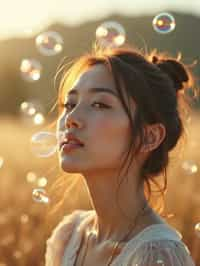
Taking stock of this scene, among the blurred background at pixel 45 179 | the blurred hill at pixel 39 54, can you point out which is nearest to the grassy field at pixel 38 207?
the blurred background at pixel 45 179

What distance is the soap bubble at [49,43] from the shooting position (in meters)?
4.29

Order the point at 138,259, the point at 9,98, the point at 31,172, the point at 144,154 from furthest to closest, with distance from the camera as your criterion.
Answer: the point at 9,98 < the point at 31,172 < the point at 144,154 < the point at 138,259

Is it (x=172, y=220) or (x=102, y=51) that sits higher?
(x=102, y=51)

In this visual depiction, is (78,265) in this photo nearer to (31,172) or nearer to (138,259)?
(138,259)

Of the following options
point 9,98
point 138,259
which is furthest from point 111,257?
point 9,98

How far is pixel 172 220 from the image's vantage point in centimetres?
517

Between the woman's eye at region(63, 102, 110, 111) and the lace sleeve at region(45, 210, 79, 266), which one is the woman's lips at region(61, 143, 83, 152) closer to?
the woman's eye at region(63, 102, 110, 111)

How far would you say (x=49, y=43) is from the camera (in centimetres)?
430

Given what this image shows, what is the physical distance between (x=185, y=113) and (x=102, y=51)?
1.16 ft

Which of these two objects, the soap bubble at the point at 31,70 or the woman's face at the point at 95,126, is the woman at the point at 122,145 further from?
the soap bubble at the point at 31,70

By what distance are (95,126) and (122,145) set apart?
110 mm

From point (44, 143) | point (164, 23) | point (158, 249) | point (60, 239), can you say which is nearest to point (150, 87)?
point (158, 249)

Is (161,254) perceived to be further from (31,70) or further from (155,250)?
(31,70)

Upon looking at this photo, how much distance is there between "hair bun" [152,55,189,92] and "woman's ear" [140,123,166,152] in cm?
22
